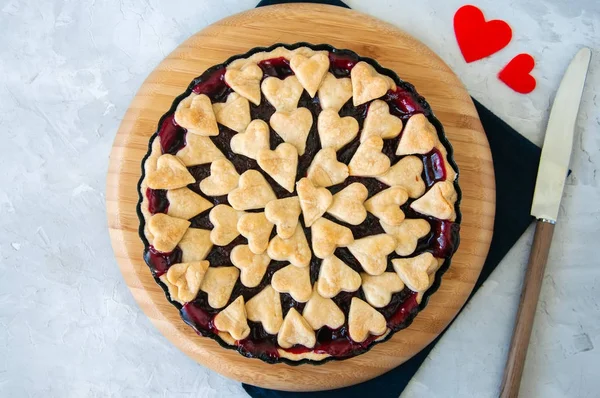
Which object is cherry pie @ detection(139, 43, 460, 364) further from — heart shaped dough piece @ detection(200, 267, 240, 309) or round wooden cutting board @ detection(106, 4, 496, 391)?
round wooden cutting board @ detection(106, 4, 496, 391)

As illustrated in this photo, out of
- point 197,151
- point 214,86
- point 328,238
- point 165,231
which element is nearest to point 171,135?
point 197,151

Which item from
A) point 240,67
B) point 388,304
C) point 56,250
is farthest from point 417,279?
point 56,250

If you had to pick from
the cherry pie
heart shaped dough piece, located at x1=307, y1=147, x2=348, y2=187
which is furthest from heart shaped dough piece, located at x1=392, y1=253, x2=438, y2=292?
heart shaped dough piece, located at x1=307, y1=147, x2=348, y2=187

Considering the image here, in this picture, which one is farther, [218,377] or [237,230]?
[218,377]

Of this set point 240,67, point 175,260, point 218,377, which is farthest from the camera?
point 218,377

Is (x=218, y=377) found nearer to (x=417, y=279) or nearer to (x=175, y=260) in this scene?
(x=175, y=260)

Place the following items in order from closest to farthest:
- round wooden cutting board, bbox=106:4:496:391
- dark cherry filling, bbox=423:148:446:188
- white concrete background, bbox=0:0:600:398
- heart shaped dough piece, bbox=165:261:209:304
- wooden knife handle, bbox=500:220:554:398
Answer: heart shaped dough piece, bbox=165:261:209:304, dark cherry filling, bbox=423:148:446:188, round wooden cutting board, bbox=106:4:496:391, wooden knife handle, bbox=500:220:554:398, white concrete background, bbox=0:0:600:398

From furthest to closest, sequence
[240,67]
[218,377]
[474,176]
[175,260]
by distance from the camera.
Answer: [218,377]
[474,176]
[240,67]
[175,260]
